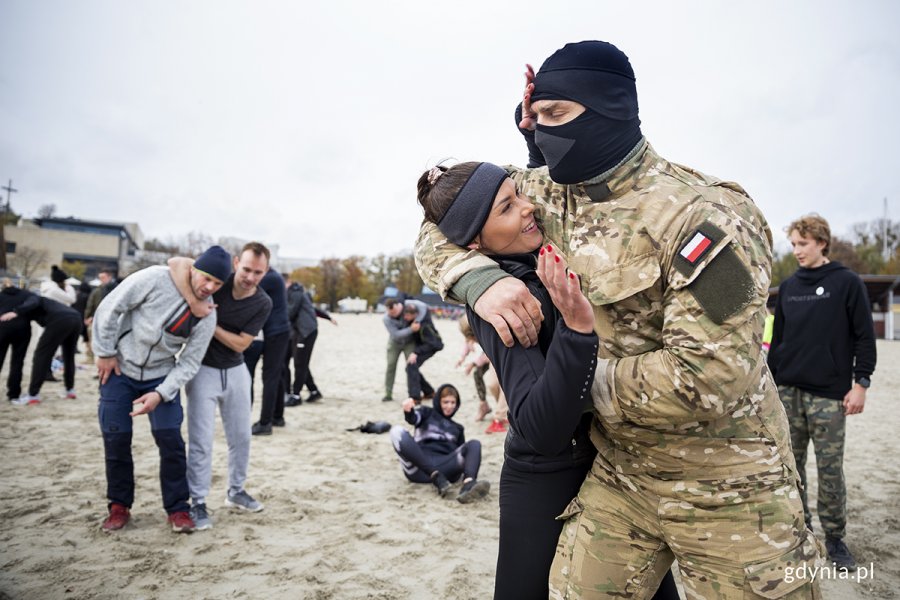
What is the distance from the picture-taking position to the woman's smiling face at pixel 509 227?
1878mm

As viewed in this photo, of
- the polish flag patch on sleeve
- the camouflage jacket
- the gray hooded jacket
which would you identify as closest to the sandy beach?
the gray hooded jacket

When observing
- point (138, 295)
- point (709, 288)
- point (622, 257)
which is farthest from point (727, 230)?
point (138, 295)

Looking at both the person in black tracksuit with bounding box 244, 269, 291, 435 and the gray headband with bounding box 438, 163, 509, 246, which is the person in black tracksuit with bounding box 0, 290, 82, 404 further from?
the gray headband with bounding box 438, 163, 509, 246

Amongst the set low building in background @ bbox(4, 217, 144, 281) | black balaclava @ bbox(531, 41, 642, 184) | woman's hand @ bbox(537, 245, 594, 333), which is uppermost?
low building in background @ bbox(4, 217, 144, 281)

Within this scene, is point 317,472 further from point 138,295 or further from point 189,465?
point 138,295

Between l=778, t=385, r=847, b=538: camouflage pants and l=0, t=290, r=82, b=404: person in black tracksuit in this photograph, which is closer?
l=778, t=385, r=847, b=538: camouflage pants

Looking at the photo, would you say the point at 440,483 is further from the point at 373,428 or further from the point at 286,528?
the point at 373,428

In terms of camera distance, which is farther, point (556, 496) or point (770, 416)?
point (556, 496)

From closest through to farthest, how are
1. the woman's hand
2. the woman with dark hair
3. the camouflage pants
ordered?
1. the woman's hand
2. the woman with dark hair
3. the camouflage pants

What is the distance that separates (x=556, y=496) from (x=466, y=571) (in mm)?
2290

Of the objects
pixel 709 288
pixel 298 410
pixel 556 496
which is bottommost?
pixel 298 410

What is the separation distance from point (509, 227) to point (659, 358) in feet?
2.12

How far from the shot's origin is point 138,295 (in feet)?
14.4

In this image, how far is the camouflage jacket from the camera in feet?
4.95
